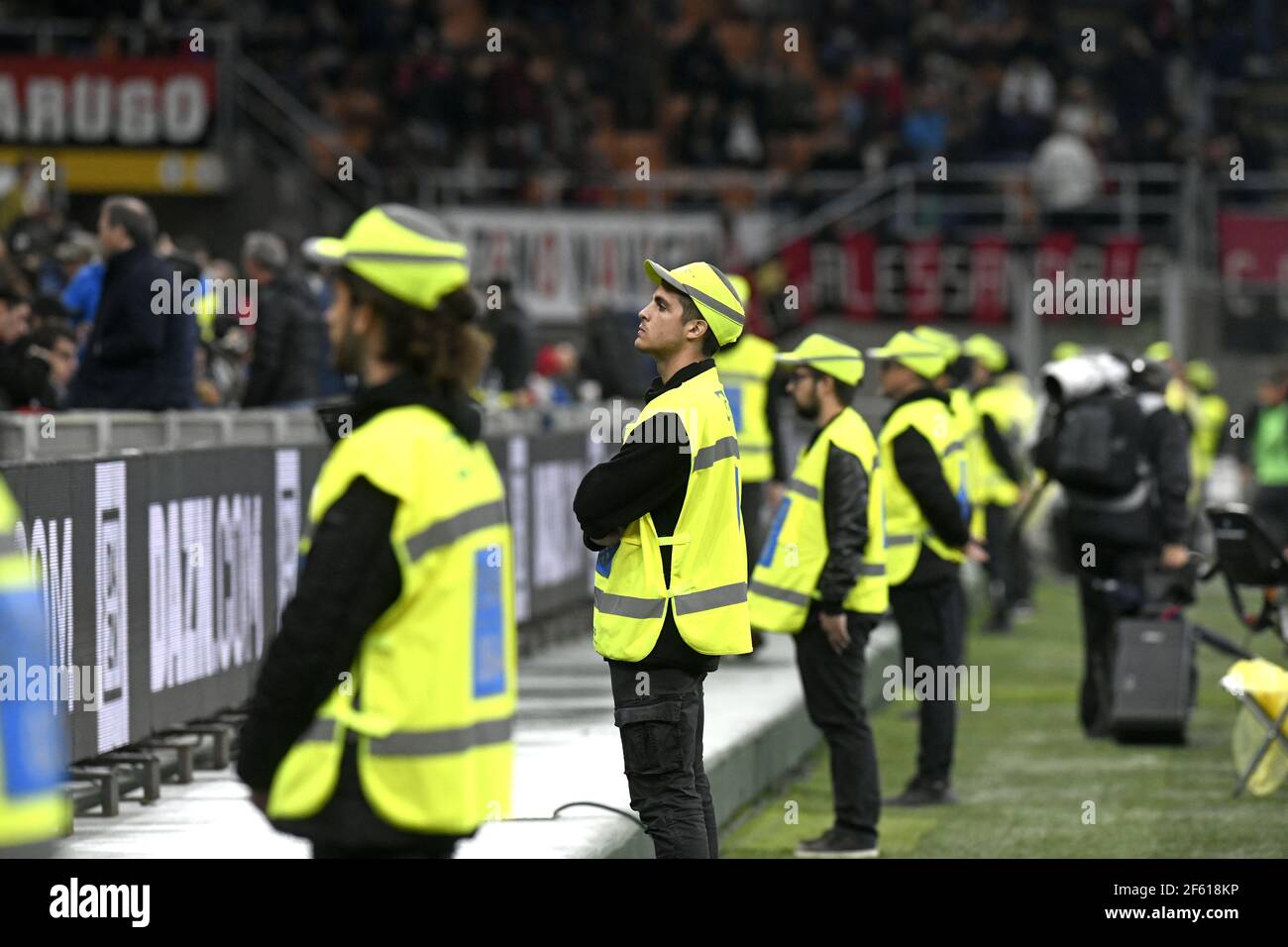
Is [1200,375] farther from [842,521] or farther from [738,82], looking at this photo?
[842,521]

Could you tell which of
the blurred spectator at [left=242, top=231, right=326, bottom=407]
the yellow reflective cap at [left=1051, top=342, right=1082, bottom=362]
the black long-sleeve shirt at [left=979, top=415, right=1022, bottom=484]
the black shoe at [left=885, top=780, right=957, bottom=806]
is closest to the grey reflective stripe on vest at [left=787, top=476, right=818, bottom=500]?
the black shoe at [left=885, top=780, right=957, bottom=806]

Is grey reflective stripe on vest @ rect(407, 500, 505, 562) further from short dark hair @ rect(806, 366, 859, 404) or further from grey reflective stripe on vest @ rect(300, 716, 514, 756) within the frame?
short dark hair @ rect(806, 366, 859, 404)

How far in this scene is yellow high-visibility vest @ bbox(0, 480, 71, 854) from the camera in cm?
353

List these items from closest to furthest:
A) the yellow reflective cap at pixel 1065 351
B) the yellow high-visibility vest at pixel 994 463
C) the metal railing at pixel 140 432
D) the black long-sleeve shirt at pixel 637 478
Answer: the black long-sleeve shirt at pixel 637 478
the metal railing at pixel 140 432
the yellow high-visibility vest at pixel 994 463
the yellow reflective cap at pixel 1065 351

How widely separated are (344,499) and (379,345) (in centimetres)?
34

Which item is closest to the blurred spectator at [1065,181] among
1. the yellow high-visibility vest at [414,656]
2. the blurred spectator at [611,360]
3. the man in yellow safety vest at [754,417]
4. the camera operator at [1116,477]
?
the blurred spectator at [611,360]

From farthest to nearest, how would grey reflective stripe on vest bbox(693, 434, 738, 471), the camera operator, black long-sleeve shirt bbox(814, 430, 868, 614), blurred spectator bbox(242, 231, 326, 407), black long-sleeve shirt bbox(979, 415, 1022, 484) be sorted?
black long-sleeve shirt bbox(979, 415, 1022, 484) → blurred spectator bbox(242, 231, 326, 407) → the camera operator → black long-sleeve shirt bbox(814, 430, 868, 614) → grey reflective stripe on vest bbox(693, 434, 738, 471)

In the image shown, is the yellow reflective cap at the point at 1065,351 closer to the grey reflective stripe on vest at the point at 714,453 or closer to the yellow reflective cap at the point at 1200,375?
the yellow reflective cap at the point at 1200,375

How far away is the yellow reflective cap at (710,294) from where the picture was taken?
6.94 meters

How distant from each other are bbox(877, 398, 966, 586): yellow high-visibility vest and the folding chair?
1451mm

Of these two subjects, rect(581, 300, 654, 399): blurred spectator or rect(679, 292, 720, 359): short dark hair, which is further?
rect(581, 300, 654, 399): blurred spectator

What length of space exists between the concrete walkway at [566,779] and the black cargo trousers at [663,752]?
0.54 m

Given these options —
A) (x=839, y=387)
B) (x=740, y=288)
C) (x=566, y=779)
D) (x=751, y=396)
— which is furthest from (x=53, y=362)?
(x=839, y=387)

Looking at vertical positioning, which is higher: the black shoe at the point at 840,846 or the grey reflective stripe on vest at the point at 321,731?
the grey reflective stripe on vest at the point at 321,731
